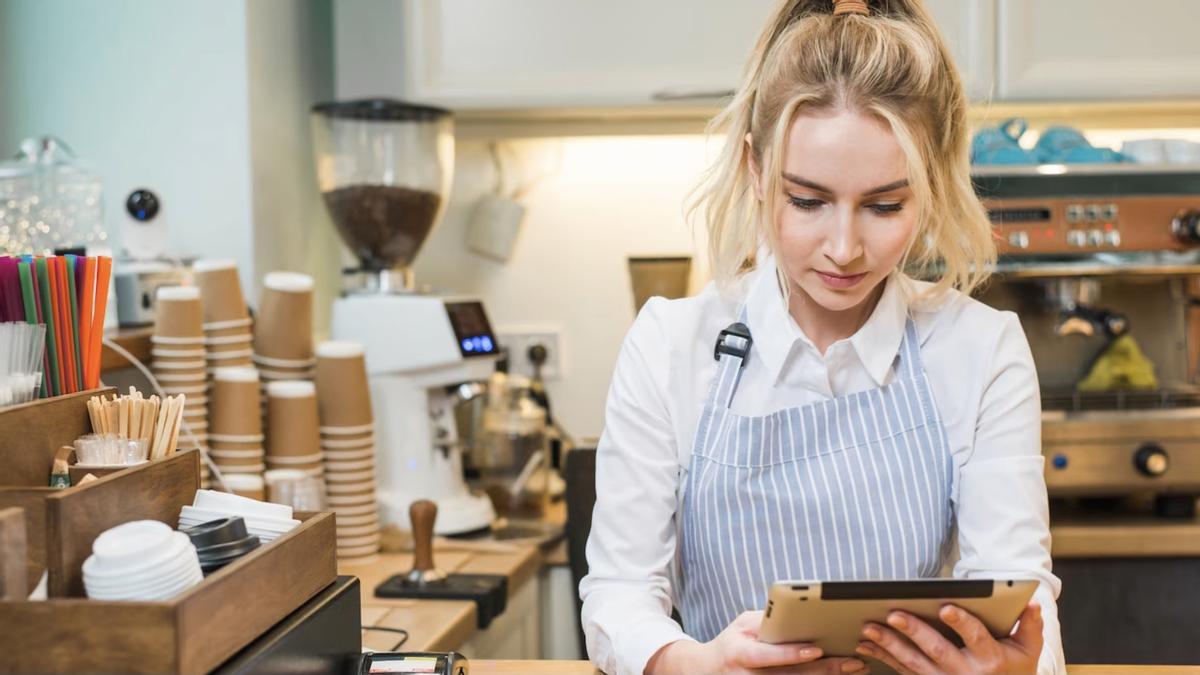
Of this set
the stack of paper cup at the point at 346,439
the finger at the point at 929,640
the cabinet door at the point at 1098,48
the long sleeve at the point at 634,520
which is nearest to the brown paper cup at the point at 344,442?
the stack of paper cup at the point at 346,439

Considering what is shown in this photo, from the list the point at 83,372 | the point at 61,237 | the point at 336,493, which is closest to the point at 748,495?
the point at 83,372

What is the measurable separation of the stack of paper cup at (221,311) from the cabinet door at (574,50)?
1.94 ft

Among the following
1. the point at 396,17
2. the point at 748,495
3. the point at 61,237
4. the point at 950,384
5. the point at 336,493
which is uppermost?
the point at 396,17

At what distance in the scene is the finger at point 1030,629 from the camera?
99 cm

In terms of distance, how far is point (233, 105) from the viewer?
1.98 metres

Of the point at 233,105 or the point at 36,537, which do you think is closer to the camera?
the point at 36,537

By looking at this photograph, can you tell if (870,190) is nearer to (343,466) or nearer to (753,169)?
(753,169)

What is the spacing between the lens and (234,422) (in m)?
1.73

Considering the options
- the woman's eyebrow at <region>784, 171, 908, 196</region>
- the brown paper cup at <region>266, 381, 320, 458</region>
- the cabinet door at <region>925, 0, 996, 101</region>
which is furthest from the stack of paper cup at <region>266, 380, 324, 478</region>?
the cabinet door at <region>925, 0, 996, 101</region>

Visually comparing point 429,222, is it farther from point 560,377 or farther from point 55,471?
point 55,471

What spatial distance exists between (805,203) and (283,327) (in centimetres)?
102

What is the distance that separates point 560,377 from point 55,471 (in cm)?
173

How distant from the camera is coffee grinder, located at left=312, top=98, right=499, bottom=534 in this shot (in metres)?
2.02

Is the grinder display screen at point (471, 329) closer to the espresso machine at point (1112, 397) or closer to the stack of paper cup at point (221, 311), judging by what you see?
the stack of paper cup at point (221, 311)
